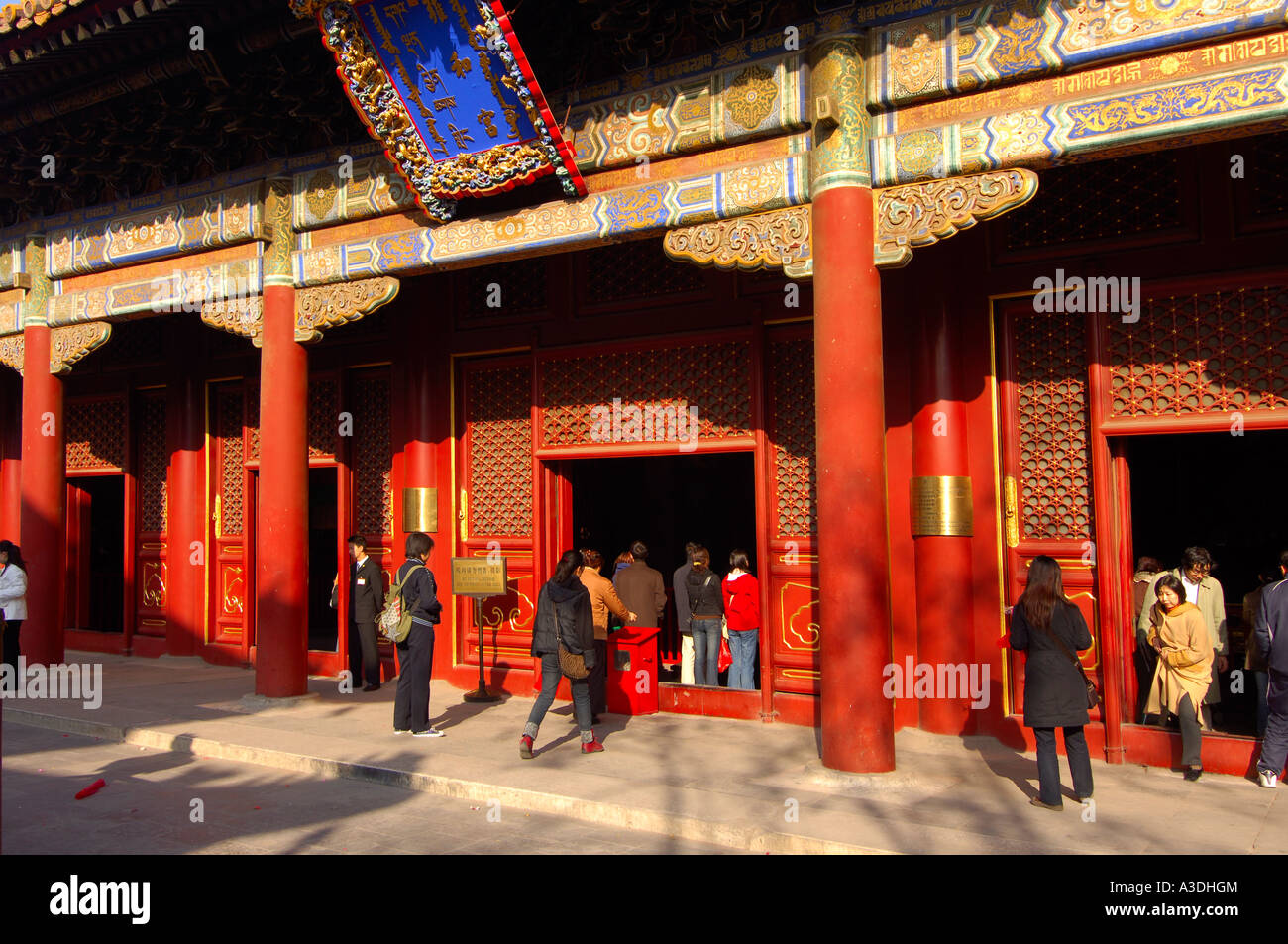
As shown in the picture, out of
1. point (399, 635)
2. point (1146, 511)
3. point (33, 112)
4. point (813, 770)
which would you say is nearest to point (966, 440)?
point (813, 770)

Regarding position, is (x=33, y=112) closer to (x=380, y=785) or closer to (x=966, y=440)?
(x=380, y=785)

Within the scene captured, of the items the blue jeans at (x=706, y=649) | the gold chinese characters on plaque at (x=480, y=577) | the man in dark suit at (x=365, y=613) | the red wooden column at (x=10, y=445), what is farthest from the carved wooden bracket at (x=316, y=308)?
the red wooden column at (x=10, y=445)

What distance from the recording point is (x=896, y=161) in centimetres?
625

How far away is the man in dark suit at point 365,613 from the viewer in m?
9.87

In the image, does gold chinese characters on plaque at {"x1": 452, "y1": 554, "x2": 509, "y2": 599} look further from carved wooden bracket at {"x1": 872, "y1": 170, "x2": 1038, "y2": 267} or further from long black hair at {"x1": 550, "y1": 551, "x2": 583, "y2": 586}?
carved wooden bracket at {"x1": 872, "y1": 170, "x2": 1038, "y2": 267}

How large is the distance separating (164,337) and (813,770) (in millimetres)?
10215

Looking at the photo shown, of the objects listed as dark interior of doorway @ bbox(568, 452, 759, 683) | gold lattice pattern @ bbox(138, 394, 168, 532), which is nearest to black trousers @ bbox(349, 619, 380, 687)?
dark interior of doorway @ bbox(568, 452, 759, 683)

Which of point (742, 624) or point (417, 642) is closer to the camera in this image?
point (417, 642)

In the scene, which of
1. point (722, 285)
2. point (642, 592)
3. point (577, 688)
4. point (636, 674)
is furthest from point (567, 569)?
point (722, 285)

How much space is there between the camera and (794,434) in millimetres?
8227

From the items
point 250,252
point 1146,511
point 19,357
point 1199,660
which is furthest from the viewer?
point 1146,511

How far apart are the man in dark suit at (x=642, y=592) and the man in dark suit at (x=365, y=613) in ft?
8.42

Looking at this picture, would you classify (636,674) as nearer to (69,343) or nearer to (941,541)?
(941,541)

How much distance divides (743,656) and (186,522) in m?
7.52
